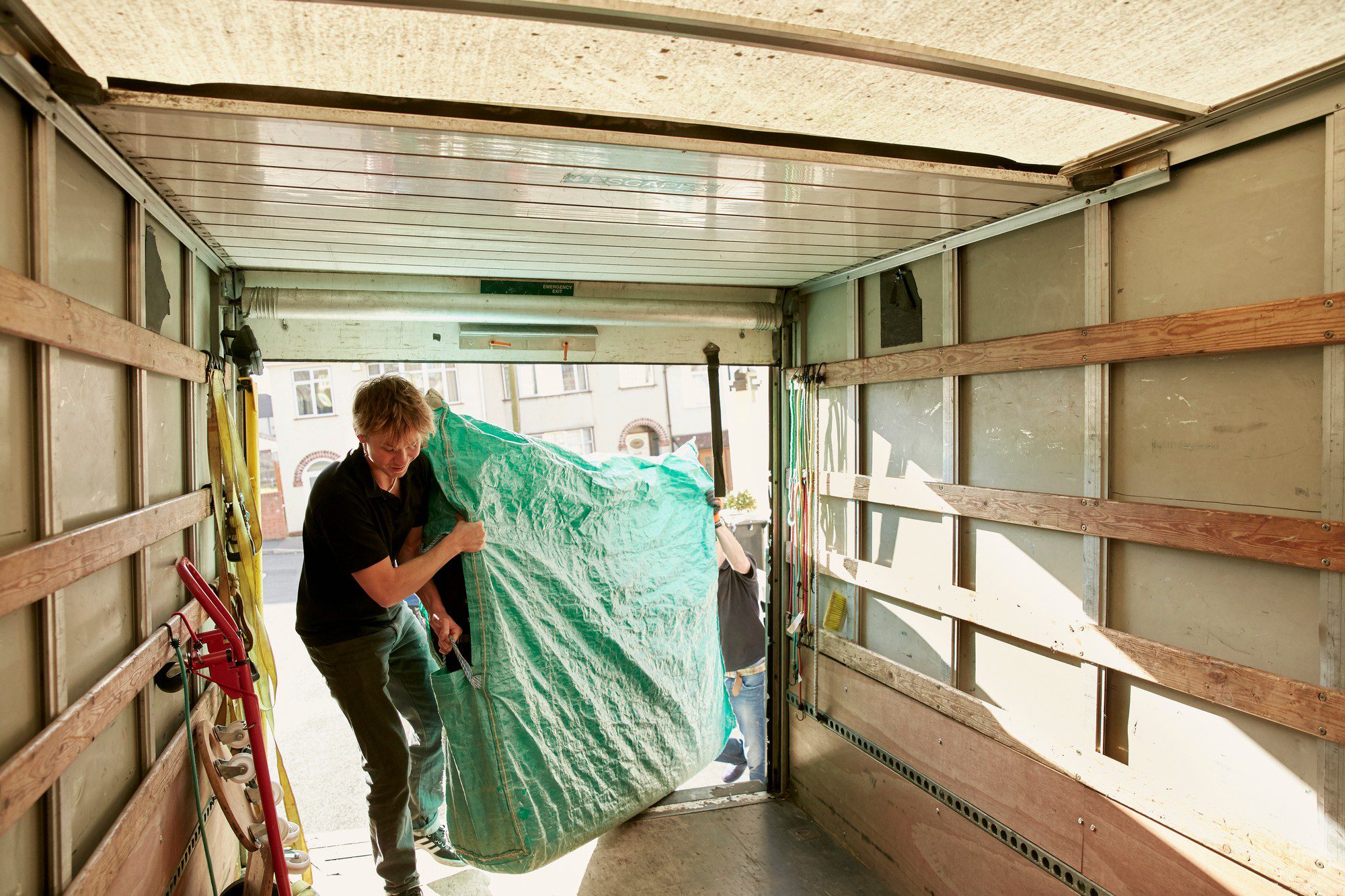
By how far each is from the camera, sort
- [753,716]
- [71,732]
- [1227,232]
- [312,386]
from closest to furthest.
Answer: [71,732]
[1227,232]
[753,716]
[312,386]

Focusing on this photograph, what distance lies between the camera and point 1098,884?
2.01 meters

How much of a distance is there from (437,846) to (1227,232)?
3.15 meters

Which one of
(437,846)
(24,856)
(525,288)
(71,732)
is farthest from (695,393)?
(24,856)

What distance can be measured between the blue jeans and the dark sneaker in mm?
1543

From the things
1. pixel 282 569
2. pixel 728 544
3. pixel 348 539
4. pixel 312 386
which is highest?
pixel 312 386

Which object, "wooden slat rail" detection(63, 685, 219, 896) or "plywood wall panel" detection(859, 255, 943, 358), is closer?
"wooden slat rail" detection(63, 685, 219, 896)

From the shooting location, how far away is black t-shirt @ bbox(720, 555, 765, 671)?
3846mm

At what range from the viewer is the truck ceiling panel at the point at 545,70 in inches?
47.6

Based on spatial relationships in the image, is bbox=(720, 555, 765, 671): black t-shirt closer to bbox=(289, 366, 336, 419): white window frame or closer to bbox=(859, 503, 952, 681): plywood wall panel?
bbox=(859, 503, 952, 681): plywood wall panel

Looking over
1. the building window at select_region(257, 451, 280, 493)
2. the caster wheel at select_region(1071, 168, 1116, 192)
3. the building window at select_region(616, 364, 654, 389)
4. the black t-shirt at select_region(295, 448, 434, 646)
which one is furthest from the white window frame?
the caster wheel at select_region(1071, 168, 1116, 192)

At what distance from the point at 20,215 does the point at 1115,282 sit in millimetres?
2420

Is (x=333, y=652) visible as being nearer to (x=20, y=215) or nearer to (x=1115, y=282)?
(x=20, y=215)

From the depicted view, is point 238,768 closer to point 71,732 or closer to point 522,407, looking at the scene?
point 71,732

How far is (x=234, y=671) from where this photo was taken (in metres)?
2.06
